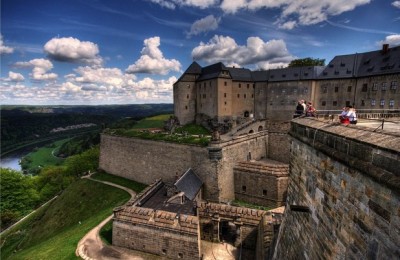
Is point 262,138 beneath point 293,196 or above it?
beneath

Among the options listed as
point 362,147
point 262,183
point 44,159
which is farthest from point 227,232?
point 44,159

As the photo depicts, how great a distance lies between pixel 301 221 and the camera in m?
6.61

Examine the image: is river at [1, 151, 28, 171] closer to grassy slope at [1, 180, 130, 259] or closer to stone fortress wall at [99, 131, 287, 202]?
grassy slope at [1, 180, 130, 259]

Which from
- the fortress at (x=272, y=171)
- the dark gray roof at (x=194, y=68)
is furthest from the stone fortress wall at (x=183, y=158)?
the dark gray roof at (x=194, y=68)

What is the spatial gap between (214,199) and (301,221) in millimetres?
16262

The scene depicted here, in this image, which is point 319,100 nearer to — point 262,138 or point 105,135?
point 262,138

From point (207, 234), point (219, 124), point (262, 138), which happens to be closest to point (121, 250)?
point (207, 234)

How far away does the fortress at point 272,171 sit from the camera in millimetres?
3953

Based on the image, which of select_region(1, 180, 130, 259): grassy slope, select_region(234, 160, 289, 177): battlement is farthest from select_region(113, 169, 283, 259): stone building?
select_region(1, 180, 130, 259): grassy slope

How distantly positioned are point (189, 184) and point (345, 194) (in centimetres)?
1779

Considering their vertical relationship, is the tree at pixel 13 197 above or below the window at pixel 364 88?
below

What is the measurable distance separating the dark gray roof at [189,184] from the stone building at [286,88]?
19027 millimetres

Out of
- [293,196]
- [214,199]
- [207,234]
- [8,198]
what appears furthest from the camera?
[8,198]

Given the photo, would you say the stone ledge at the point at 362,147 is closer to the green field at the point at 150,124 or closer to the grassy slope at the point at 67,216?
the grassy slope at the point at 67,216
